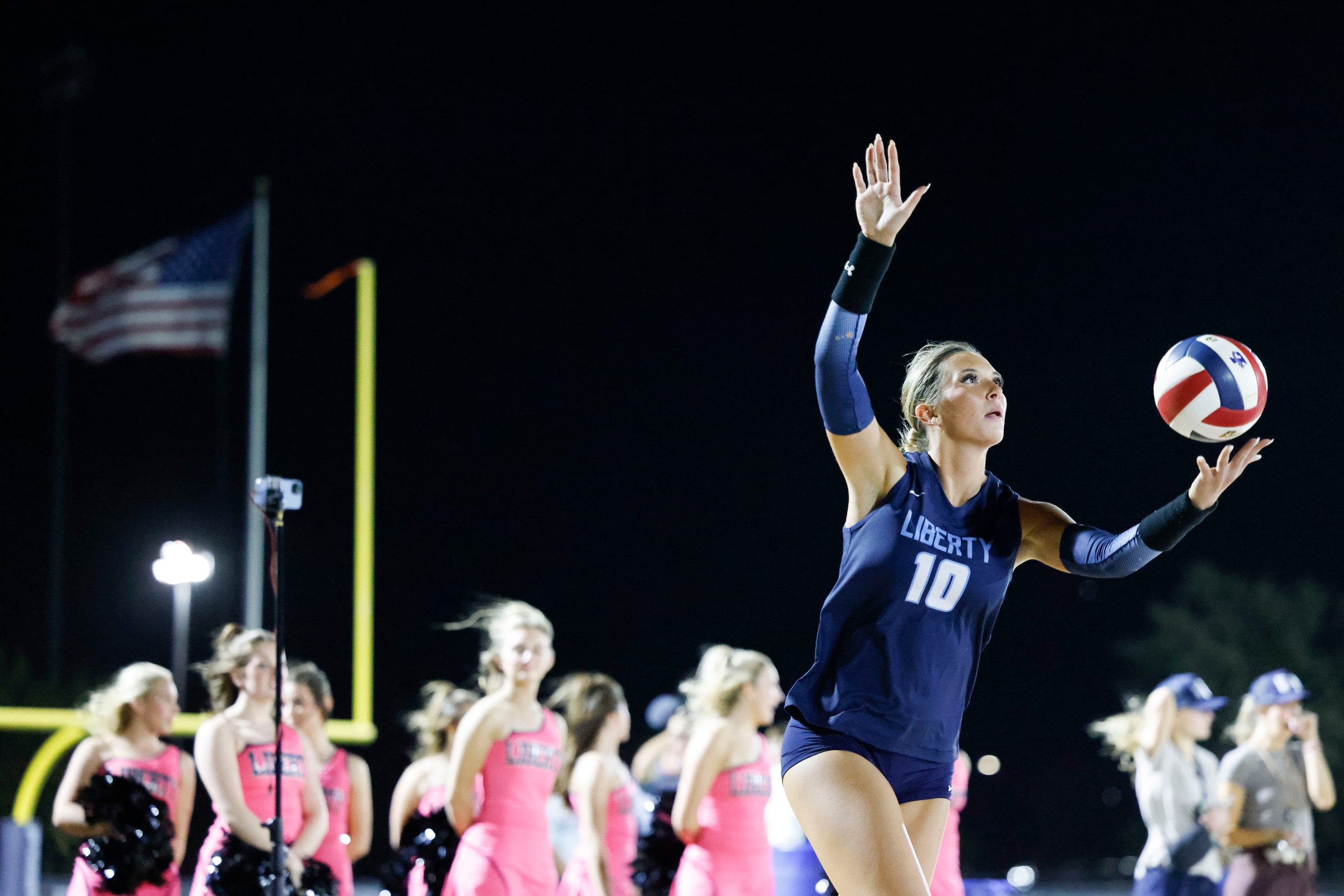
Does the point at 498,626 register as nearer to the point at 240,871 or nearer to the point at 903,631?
the point at 240,871

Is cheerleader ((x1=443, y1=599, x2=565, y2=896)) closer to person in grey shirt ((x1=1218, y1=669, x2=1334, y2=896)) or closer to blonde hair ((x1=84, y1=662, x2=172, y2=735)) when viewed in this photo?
blonde hair ((x1=84, y1=662, x2=172, y2=735))

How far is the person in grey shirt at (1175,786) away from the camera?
788 centimetres

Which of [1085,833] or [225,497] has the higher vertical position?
[225,497]

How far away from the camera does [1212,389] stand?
416 centimetres

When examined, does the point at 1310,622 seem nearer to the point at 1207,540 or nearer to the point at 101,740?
the point at 1207,540

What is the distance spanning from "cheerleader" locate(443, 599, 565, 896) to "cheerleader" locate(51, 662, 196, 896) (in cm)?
126

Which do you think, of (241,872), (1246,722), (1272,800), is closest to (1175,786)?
(1272,800)

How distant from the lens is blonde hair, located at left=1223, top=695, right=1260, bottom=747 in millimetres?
8781

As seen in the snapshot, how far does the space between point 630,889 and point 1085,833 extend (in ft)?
66.7

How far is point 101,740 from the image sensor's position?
6.67 meters

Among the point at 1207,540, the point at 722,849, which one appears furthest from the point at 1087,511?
the point at 722,849

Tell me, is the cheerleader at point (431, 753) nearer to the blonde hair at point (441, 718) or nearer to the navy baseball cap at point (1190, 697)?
the blonde hair at point (441, 718)

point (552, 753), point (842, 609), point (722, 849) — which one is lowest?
point (722, 849)

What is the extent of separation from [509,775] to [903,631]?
11.1 ft
